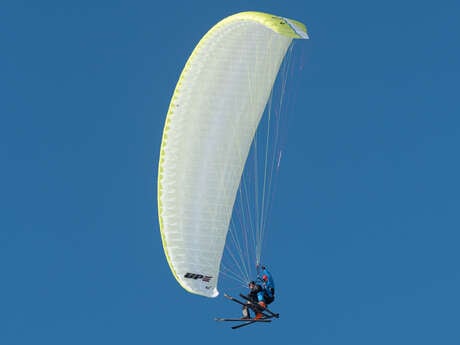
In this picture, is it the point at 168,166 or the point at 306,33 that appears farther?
the point at 168,166

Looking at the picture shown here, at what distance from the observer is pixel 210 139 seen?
41.2 meters

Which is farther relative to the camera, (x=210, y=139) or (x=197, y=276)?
(x=197, y=276)

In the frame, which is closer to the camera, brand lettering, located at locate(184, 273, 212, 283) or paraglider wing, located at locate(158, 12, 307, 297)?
paraglider wing, located at locate(158, 12, 307, 297)

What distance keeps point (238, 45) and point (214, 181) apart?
458 cm

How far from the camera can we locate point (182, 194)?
41125 mm

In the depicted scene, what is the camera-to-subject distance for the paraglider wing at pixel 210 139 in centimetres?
4025

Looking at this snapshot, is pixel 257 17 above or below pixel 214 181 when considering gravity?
above

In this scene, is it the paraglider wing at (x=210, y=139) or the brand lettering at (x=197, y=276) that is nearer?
the paraglider wing at (x=210, y=139)

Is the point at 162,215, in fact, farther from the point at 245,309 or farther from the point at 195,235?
the point at 245,309

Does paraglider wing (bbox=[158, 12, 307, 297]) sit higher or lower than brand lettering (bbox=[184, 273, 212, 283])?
higher

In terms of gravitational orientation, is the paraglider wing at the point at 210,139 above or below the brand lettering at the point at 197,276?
above

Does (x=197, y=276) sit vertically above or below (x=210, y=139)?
below

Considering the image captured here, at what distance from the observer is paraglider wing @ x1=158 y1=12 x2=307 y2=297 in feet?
132

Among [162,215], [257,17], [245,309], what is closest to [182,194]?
[162,215]
